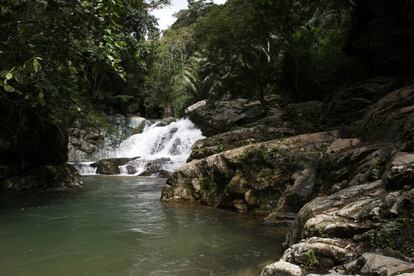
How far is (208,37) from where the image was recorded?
19.5m

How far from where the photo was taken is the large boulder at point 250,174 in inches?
354

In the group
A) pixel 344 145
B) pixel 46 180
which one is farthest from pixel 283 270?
pixel 46 180

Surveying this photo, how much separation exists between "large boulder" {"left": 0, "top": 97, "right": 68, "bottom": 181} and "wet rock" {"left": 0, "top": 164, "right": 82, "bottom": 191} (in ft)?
1.24

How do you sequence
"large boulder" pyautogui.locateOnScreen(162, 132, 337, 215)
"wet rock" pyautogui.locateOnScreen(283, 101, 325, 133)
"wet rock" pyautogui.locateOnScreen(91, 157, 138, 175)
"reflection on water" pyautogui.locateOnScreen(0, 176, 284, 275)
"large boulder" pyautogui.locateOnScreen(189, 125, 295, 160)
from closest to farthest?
"reflection on water" pyautogui.locateOnScreen(0, 176, 284, 275)
"large boulder" pyautogui.locateOnScreen(162, 132, 337, 215)
"large boulder" pyautogui.locateOnScreen(189, 125, 295, 160)
"wet rock" pyautogui.locateOnScreen(283, 101, 325, 133)
"wet rock" pyautogui.locateOnScreen(91, 157, 138, 175)

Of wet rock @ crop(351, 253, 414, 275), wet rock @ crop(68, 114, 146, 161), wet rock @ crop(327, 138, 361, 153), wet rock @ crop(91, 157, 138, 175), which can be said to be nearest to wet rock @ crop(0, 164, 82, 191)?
wet rock @ crop(91, 157, 138, 175)

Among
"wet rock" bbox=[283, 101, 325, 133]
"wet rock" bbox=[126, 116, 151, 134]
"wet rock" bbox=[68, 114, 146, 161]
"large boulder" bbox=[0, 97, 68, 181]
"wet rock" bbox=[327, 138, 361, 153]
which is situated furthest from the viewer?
"wet rock" bbox=[126, 116, 151, 134]

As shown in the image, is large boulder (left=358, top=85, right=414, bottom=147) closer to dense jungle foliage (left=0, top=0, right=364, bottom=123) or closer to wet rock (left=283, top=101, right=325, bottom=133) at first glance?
wet rock (left=283, top=101, right=325, bottom=133)

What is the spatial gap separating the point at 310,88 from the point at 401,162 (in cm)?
1315

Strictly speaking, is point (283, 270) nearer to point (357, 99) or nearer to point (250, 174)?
point (250, 174)

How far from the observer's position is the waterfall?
20.6m

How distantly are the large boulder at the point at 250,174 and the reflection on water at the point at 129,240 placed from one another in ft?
1.68

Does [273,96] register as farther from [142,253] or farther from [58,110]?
[142,253]

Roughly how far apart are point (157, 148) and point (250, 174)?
52.2 feet

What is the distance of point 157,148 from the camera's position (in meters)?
24.9
